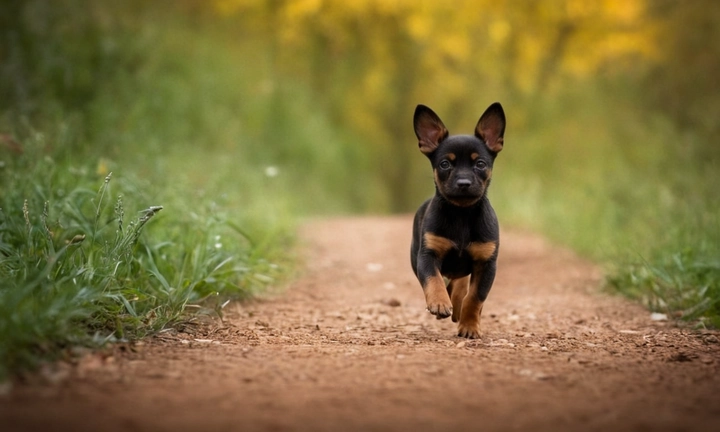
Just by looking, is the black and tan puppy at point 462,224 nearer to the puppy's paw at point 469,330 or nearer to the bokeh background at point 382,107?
the puppy's paw at point 469,330

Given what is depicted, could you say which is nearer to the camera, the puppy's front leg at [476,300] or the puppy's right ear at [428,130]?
the puppy's front leg at [476,300]

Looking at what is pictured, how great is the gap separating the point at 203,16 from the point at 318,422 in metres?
13.4

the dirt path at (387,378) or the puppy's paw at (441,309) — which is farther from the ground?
the puppy's paw at (441,309)

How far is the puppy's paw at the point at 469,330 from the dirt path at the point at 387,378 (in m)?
0.13

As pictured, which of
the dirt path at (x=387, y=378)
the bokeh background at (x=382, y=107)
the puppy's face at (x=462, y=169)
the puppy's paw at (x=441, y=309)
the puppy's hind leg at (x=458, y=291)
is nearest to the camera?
the dirt path at (x=387, y=378)

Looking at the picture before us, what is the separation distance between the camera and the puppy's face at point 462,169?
176 inches

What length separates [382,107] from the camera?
65.9ft

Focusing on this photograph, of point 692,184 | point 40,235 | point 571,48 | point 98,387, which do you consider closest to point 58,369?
point 98,387

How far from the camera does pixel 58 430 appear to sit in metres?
2.34

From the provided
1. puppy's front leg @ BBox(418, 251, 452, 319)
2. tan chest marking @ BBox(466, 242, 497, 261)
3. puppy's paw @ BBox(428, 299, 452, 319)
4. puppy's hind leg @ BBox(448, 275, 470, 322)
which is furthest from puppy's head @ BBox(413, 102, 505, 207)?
puppy's hind leg @ BBox(448, 275, 470, 322)

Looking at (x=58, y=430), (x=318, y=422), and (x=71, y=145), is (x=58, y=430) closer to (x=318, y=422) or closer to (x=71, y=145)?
(x=318, y=422)

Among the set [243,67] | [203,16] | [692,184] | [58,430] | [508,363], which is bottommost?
[58,430]

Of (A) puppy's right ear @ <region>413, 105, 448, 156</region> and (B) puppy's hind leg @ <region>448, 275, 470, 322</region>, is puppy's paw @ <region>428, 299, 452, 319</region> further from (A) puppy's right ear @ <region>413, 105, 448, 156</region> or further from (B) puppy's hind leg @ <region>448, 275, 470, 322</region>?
(A) puppy's right ear @ <region>413, 105, 448, 156</region>

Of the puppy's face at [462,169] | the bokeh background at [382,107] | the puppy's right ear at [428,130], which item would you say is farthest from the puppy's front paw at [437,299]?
the bokeh background at [382,107]
